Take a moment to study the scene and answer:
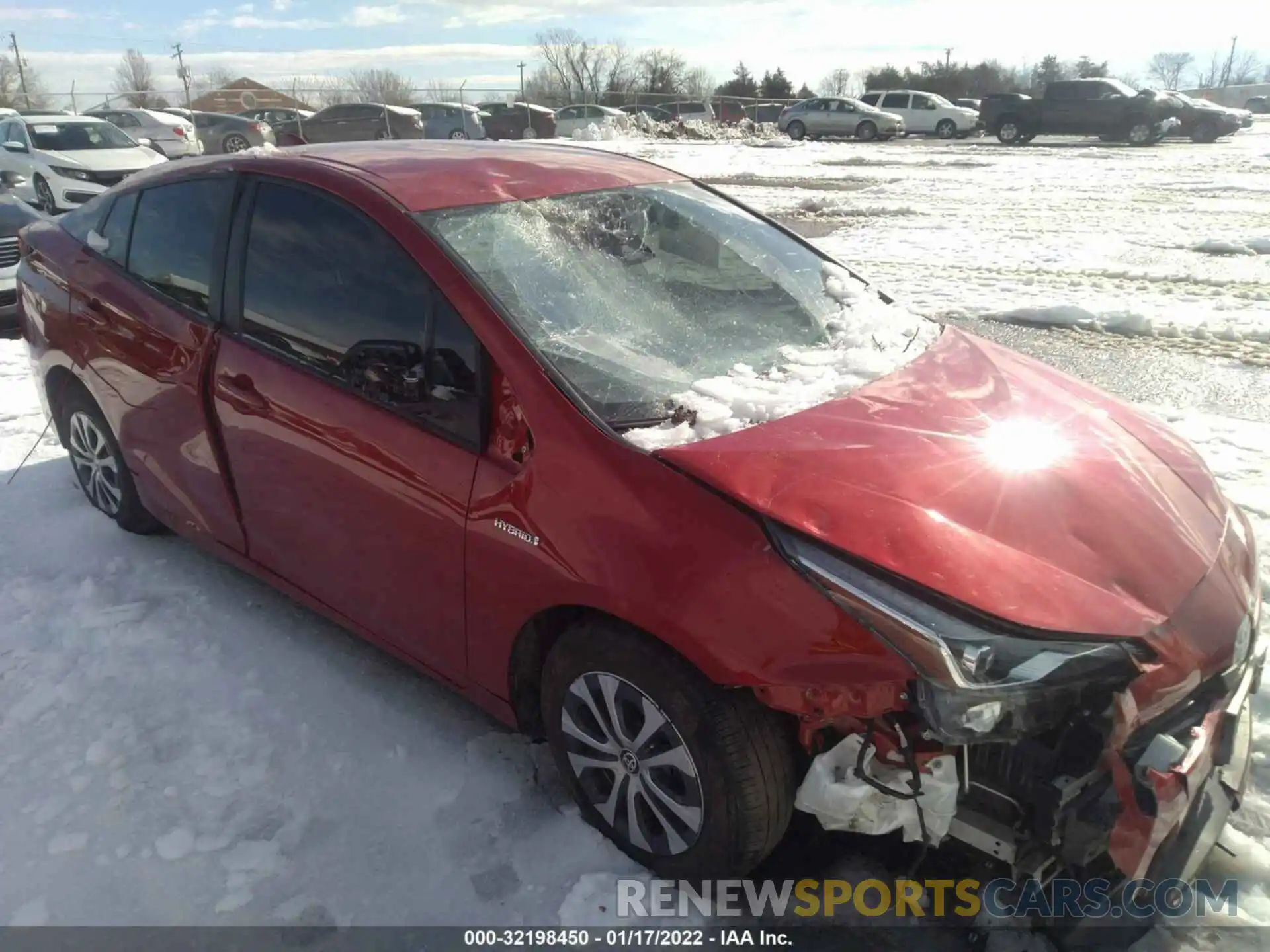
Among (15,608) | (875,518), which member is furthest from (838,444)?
(15,608)

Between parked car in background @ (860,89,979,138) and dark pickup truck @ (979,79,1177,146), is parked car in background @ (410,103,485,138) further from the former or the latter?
dark pickup truck @ (979,79,1177,146)

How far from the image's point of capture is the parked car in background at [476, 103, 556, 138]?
111 ft

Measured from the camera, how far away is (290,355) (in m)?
3.01

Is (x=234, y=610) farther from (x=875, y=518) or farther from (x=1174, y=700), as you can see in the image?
(x=1174, y=700)

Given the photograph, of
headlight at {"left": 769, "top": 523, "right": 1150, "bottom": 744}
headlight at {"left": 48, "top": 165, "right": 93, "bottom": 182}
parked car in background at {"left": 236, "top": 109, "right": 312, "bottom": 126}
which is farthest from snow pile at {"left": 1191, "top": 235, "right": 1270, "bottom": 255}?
parked car in background at {"left": 236, "top": 109, "right": 312, "bottom": 126}

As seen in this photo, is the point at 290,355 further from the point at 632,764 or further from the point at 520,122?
the point at 520,122

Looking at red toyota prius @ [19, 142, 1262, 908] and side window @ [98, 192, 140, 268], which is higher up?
side window @ [98, 192, 140, 268]

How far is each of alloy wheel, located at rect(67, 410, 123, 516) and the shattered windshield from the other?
7.34 ft

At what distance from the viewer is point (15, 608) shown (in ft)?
12.0

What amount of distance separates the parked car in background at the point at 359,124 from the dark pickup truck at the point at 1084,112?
18.1 m

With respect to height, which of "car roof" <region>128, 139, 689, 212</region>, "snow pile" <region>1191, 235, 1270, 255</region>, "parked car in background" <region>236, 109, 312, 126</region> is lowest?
"snow pile" <region>1191, 235, 1270, 255</region>

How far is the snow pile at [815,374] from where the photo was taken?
8.07 ft

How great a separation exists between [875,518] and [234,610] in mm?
2643

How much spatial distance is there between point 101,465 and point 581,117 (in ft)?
Answer: 117
